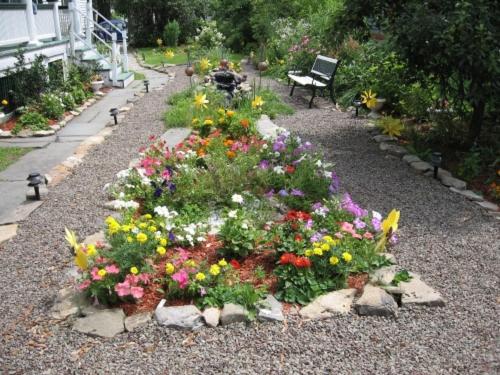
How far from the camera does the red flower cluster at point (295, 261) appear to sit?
3545 millimetres

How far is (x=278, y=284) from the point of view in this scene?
11.8ft

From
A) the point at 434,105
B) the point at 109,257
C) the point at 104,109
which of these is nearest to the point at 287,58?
the point at 104,109

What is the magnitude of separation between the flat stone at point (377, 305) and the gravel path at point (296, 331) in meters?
0.06

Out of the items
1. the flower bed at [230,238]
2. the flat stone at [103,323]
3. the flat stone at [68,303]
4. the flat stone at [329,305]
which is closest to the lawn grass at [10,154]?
the flower bed at [230,238]

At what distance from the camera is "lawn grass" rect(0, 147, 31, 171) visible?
6.83 metres

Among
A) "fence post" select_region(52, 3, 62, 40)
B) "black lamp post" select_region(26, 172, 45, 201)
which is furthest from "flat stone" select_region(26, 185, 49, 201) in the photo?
"fence post" select_region(52, 3, 62, 40)

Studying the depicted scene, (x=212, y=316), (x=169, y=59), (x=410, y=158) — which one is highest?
(x=212, y=316)

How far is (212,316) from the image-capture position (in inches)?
128

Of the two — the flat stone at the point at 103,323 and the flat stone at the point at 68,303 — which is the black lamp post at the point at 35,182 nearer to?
the flat stone at the point at 68,303

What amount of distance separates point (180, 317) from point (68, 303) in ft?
2.61

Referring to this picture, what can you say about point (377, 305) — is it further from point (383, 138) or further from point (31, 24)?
point (31, 24)

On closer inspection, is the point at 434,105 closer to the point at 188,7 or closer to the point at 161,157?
the point at 161,157

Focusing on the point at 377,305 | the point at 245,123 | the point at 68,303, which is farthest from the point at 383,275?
the point at 245,123

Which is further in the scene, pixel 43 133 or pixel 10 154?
pixel 43 133
